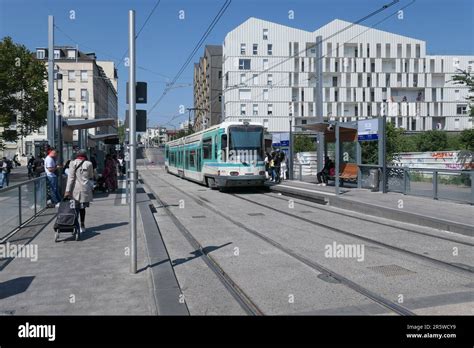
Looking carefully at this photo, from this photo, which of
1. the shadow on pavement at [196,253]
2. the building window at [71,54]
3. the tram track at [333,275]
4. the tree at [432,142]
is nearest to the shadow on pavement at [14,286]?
the shadow on pavement at [196,253]

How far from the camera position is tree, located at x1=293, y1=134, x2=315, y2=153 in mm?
60094

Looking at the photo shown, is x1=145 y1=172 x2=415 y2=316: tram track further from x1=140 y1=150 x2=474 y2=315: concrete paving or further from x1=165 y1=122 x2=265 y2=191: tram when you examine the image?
x1=165 y1=122 x2=265 y2=191: tram

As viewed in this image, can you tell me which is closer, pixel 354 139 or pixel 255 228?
pixel 255 228

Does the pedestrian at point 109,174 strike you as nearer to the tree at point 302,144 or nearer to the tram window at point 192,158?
the tram window at point 192,158

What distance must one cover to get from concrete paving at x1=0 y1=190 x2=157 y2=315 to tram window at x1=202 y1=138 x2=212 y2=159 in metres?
12.7

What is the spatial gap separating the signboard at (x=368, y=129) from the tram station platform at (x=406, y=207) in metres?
2.10

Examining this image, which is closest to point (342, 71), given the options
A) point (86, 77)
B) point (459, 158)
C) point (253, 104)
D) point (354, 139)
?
point (253, 104)

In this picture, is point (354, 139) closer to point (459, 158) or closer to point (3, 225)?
Answer: point (459, 158)

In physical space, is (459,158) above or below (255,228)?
above

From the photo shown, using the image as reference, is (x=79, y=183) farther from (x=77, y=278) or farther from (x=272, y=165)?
(x=272, y=165)

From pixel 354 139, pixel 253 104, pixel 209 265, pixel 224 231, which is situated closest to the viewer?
pixel 209 265

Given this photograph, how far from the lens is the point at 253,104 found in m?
72.3
